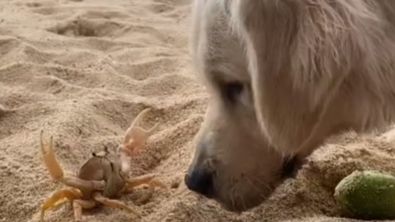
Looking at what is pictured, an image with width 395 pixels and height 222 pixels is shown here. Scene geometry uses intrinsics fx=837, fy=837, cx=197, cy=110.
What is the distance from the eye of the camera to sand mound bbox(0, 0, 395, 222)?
157 cm

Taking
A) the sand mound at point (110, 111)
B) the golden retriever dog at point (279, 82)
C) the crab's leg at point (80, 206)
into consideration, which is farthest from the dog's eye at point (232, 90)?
the crab's leg at point (80, 206)

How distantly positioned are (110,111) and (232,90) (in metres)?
0.65

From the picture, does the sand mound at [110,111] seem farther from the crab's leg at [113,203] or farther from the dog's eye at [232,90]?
the dog's eye at [232,90]

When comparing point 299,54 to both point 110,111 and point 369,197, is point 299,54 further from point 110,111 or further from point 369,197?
point 110,111

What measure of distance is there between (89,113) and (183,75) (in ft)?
1.47

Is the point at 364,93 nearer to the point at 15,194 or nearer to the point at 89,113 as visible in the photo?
the point at 15,194

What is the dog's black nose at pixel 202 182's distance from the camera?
1506 millimetres

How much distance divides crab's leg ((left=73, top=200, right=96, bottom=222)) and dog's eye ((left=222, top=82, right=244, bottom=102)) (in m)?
0.33

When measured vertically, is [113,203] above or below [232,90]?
below

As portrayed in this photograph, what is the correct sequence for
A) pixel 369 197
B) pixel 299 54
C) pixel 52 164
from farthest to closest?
pixel 52 164 → pixel 369 197 → pixel 299 54

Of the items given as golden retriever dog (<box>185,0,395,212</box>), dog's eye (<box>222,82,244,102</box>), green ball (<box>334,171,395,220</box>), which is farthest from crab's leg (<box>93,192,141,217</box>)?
green ball (<box>334,171,395,220</box>)

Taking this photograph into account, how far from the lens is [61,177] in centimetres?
157

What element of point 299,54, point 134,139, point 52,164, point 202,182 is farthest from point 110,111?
point 299,54

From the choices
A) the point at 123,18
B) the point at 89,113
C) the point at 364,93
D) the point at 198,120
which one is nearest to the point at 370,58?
the point at 364,93
